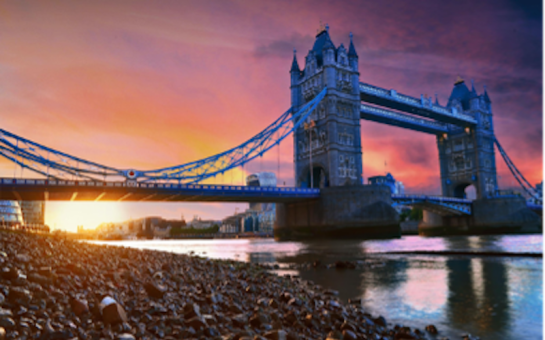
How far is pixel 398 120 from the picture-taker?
7950 centimetres

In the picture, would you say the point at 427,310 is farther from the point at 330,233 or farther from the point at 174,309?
the point at 330,233

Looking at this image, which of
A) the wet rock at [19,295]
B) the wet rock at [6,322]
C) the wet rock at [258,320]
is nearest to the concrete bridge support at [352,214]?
the wet rock at [258,320]

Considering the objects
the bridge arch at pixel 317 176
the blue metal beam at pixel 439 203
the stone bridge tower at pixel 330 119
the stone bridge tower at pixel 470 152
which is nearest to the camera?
the stone bridge tower at pixel 330 119

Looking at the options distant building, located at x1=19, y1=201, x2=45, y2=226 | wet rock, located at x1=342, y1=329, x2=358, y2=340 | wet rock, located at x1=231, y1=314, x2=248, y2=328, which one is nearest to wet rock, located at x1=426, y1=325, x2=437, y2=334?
wet rock, located at x1=342, y1=329, x2=358, y2=340

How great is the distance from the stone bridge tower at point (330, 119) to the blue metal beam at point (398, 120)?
6037 mm

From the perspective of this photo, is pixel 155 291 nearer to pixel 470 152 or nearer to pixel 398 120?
pixel 398 120

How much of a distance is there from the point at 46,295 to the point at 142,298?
1.28 m

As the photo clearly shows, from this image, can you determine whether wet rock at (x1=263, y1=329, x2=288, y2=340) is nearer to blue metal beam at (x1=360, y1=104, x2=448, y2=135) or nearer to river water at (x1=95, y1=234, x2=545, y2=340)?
river water at (x1=95, y1=234, x2=545, y2=340)

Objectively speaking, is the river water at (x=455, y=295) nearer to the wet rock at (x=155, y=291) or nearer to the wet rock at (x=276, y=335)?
the wet rock at (x=276, y=335)

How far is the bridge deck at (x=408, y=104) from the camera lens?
73956 millimetres

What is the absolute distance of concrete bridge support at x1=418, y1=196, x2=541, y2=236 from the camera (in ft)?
237

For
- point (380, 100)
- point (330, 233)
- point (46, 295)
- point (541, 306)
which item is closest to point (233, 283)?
point (46, 295)

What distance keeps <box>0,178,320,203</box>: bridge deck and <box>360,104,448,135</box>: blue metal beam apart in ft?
82.3

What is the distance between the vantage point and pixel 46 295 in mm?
4438
